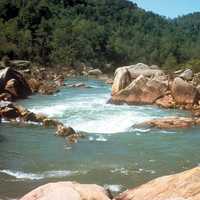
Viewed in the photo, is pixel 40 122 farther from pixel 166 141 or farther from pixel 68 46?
pixel 68 46

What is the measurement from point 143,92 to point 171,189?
78.3ft

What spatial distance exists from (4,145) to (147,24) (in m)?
139

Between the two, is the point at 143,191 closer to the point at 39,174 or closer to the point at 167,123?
the point at 39,174

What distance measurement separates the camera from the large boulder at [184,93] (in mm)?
33219

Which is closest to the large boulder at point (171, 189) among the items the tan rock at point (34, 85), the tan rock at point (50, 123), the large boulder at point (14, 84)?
the tan rock at point (50, 123)

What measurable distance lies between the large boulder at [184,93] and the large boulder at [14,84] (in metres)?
11.5

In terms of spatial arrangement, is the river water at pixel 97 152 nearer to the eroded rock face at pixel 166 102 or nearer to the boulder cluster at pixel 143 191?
the eroded rock face at pixel 166 102

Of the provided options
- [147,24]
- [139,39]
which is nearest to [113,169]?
[139,39]

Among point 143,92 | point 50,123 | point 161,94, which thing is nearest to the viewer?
point 50,123

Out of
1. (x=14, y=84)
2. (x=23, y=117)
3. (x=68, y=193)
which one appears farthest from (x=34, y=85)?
(x=68, y=193)

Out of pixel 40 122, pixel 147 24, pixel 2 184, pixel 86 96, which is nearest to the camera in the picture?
pixel 2 184

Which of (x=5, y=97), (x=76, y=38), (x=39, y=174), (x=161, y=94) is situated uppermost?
(x=76, y=38)

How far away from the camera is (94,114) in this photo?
29922 millimetres

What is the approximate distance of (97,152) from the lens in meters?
20.2
